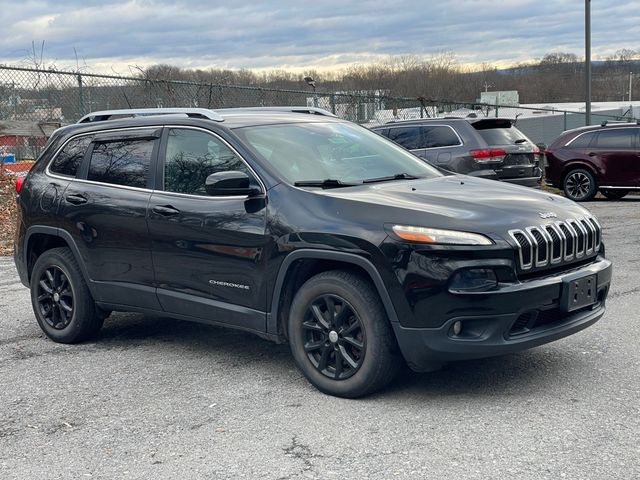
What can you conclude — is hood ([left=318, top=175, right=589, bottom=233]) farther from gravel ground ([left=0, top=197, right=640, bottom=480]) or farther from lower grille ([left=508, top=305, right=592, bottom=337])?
gravel ground ([left=0, top=197, right=640, bottom=480])

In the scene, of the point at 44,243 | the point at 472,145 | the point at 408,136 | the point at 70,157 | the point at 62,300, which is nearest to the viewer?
the point at 62,300

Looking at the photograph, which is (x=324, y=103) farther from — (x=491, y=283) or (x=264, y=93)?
(x=491, y=283)

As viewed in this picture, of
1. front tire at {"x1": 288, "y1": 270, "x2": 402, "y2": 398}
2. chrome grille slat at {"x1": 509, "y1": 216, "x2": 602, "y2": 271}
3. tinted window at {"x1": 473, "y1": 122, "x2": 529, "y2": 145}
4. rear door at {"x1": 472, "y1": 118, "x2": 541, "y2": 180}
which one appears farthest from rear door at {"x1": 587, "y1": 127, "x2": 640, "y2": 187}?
front tire at {"x1": 288, "y1": 270, "x2": 402, "y2": 398}

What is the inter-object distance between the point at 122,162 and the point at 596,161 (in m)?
13.2

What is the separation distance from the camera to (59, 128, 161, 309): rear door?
5.72 metres

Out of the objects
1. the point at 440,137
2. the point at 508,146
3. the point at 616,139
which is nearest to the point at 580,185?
the point at 616,139

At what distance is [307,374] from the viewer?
489 centimetres

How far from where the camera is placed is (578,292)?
4645mm

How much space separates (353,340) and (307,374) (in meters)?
0.44

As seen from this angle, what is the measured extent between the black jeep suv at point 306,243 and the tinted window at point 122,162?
14 millimetres

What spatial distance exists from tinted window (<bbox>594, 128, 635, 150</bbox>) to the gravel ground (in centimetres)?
1140

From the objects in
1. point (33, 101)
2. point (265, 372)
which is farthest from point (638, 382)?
point (33, 101)

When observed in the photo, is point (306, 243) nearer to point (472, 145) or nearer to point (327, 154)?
point (327, 154)

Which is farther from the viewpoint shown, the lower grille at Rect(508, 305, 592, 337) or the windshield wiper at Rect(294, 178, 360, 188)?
the windshield wiper at Rect(294, 178, 360, 188)
